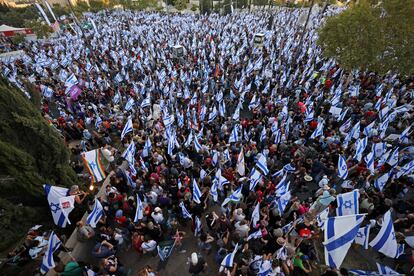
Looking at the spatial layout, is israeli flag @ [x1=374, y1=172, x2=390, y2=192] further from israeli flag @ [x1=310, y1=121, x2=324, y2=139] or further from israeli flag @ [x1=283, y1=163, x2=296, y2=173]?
israeli flag @ [x1=310, y1=121, x2=324, y2=139]

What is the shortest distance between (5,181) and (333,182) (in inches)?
463

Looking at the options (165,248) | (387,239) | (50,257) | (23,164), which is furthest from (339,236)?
(23,164)

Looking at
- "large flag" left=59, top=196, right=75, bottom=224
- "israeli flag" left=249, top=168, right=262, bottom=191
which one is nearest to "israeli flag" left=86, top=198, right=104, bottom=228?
"large flag" left=59, top=196, right=75, bottom=224

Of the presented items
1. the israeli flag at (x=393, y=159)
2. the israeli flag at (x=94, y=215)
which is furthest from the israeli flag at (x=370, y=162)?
the israeli flag at (x=94, y=215)

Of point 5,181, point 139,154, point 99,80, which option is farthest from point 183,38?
point 5,181

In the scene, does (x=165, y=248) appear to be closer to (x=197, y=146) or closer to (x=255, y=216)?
(x=255, y=216)

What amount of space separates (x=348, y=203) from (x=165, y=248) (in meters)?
5.71

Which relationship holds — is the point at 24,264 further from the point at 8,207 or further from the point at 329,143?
the point at 329,143

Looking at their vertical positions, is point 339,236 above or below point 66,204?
above

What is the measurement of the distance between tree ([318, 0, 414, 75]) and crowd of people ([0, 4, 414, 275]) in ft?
6.09

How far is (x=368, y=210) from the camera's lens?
320 inches

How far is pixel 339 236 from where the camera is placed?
209 inches

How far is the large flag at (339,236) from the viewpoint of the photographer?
5191 millimetres

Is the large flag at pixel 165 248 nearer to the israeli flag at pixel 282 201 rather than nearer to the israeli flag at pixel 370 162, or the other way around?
the israeli flag at pixel 282 201
